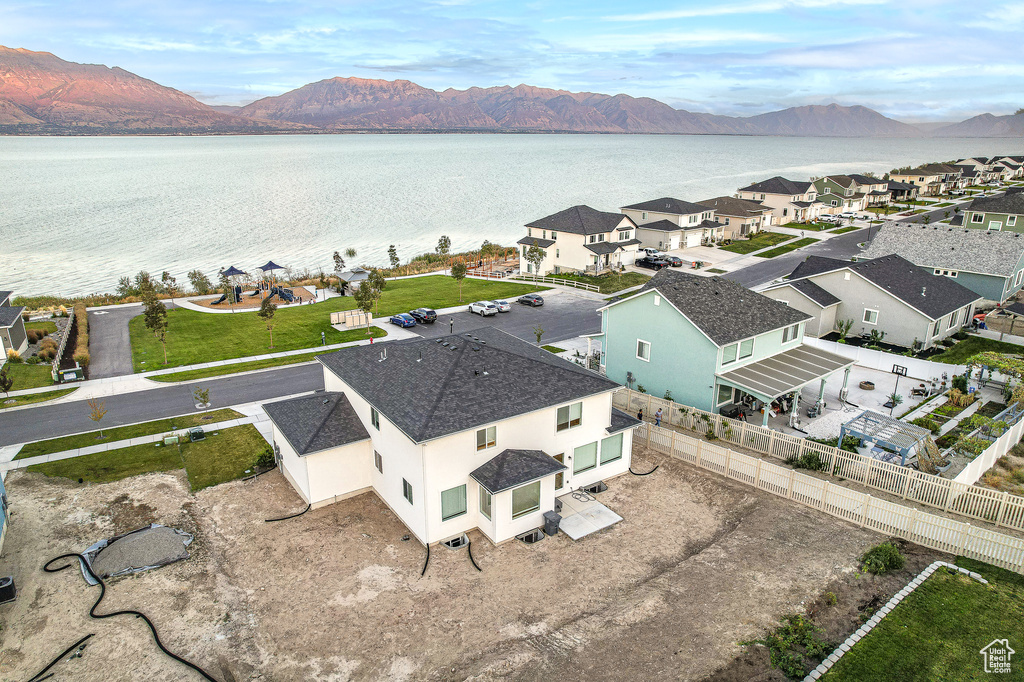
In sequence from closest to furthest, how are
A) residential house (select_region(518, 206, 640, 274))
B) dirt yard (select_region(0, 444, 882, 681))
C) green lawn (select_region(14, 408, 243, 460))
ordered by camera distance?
dirt yard (select_region(0, 444, 882, 681)), green lawn (select_region(14, 408, 243, 460)), residential house (select_region(518, 206, 640, 274))

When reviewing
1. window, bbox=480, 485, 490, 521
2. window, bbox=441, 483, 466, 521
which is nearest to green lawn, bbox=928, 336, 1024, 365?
window, bbox=480, 485, 490, 521

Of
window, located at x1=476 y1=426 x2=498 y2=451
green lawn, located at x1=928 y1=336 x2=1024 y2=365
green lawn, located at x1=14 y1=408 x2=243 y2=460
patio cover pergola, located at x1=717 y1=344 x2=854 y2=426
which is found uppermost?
window, located at x1=476 y1=426 x2=498 y2=451

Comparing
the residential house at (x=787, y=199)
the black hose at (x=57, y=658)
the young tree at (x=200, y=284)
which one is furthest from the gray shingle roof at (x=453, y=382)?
the residential house at (x=787, y=199)

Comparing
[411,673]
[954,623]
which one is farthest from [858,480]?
[411,673]

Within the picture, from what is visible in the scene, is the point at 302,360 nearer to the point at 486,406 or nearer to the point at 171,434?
the point at 171,434

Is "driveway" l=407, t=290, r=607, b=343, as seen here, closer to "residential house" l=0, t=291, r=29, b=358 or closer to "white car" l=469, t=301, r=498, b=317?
"white car" l=469, t=301, r=498, b=317

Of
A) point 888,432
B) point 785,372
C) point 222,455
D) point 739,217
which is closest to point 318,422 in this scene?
point 222,455

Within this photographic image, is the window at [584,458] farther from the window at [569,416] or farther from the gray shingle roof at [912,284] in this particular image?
the gray shingle roof at [912,284]
